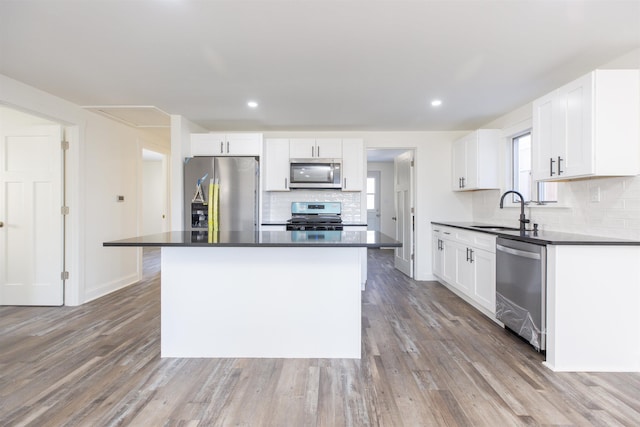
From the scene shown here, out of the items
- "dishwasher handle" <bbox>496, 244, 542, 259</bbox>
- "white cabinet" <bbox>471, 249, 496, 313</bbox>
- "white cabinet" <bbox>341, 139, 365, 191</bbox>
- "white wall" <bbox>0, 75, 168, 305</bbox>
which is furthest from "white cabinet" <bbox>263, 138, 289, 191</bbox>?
"dishwasher handle" <bbox>496, 244, 542, 259</bbox>

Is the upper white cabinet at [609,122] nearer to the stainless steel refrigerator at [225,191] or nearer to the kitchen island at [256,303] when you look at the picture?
the kitchen island at [256,303]

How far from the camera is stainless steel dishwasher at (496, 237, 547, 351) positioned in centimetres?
227

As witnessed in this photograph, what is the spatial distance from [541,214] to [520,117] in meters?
1.17

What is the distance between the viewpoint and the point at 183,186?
13.2 ft

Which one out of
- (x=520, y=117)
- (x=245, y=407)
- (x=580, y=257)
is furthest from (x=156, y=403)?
(x=520, y=117)

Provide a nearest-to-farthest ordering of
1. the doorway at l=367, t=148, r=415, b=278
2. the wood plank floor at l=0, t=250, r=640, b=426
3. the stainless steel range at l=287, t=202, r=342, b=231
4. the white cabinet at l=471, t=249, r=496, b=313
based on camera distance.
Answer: the wood plank floor at l=0, t=250, r=640, b=426 → the white cabinet at l=471, t=249, r=496, b=313 → the stainless steel range at l=287, t=202, r=342, b=231 → the doorway at l=367, t=148, r=415, b=278

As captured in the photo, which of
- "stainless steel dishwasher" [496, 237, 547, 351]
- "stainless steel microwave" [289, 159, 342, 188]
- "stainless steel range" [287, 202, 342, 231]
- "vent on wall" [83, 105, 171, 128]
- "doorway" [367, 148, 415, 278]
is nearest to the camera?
"stainless steel dishwasher" [496, 237, 547, 351]

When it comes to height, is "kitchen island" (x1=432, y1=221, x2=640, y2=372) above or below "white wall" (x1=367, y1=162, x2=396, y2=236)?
below

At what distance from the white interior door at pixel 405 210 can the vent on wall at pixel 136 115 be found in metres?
3.64

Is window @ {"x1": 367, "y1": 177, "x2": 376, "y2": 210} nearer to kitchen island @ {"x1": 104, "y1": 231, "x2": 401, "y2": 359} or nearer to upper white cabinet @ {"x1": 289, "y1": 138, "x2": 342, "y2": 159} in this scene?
upper white cabinet @ {"x1": 289, "y1": 138, "x2": 342, "y2": 159}

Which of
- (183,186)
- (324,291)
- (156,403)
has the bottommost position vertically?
(156,403)

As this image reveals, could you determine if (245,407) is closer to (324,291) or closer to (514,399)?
(324,291)

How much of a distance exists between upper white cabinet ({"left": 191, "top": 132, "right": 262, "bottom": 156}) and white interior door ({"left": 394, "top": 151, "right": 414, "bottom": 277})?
8.07 ft

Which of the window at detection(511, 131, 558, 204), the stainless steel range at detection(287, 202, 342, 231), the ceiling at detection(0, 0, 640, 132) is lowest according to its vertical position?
the stainless steel range at detection(287, 202, 342, 231)
